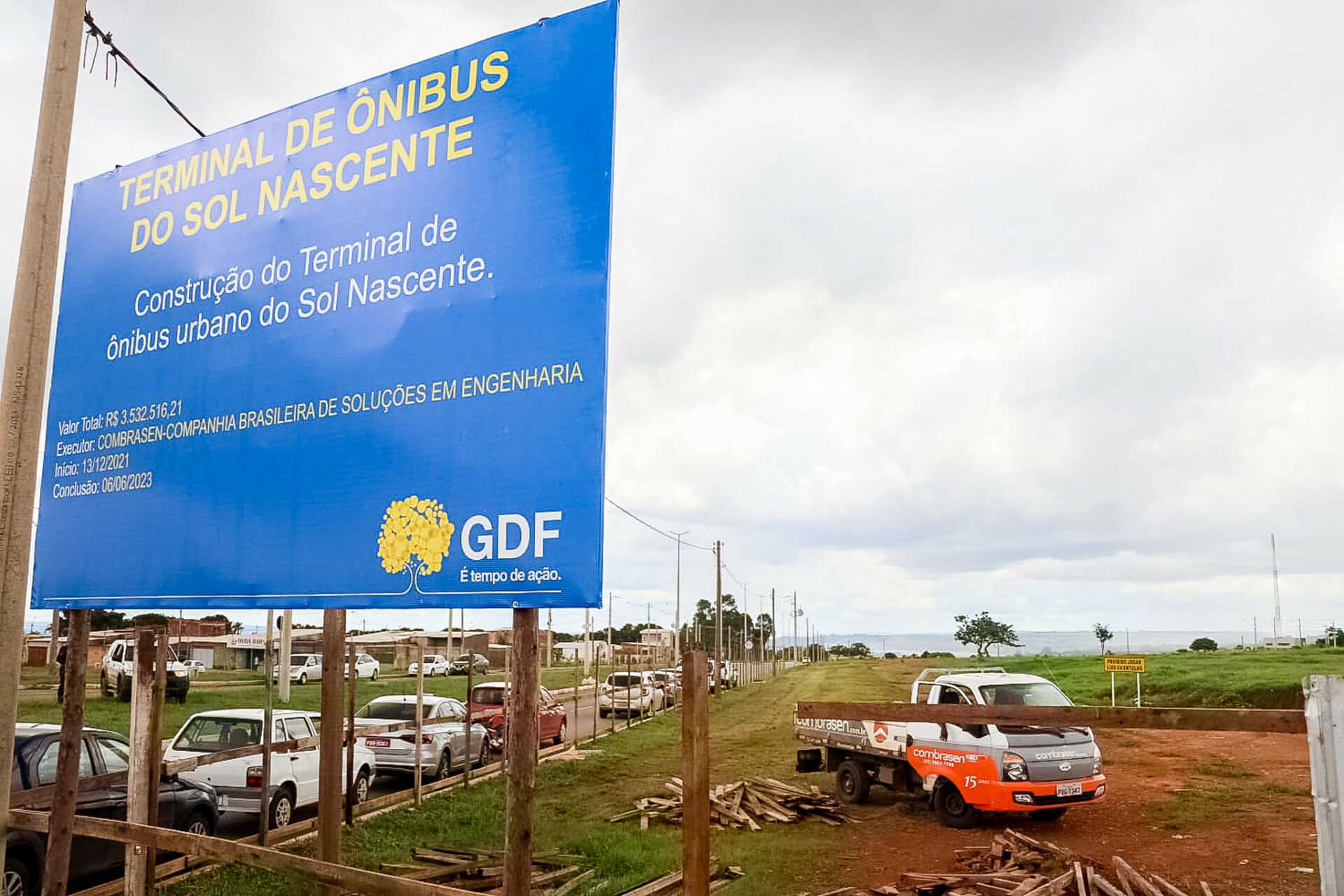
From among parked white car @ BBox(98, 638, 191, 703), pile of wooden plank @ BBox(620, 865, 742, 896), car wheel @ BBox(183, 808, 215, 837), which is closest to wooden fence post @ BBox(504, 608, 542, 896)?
pile of wooden plank @ BBox(620, 865, 742, 896)

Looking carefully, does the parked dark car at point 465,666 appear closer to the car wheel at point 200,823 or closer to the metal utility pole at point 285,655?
the metal utility pole at point 285,655

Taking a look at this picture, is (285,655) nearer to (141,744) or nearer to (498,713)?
(498,713)

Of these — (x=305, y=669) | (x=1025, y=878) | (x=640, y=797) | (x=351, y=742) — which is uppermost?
(x=351, y=742)

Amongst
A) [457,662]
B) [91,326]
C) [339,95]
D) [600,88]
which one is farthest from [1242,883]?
[457,662]

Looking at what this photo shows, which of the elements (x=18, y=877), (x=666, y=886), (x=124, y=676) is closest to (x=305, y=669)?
(x=124, y=676)

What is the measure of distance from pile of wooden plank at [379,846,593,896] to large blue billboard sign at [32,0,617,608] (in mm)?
4873

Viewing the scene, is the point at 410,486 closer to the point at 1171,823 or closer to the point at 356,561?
the point at 356,561

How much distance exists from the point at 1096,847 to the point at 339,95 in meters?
13.2

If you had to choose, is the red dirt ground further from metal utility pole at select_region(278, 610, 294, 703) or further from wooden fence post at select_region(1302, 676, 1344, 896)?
metal utility pole at select_region(278, 610, 294, 703)

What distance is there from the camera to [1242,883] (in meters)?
11.8

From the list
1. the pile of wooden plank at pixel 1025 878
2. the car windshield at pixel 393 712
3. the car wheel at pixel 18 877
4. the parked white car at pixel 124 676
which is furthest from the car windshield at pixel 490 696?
the car wheel at pixel 18 877

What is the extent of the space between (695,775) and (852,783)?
1297cm

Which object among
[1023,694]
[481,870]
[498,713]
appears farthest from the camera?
[498,713]

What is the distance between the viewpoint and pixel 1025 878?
10.5 m
